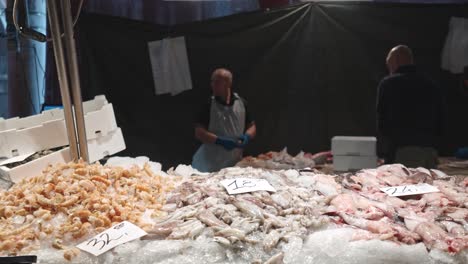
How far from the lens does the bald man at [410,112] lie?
354cm

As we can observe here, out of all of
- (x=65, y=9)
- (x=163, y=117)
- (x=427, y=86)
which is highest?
(x=65, y=9)

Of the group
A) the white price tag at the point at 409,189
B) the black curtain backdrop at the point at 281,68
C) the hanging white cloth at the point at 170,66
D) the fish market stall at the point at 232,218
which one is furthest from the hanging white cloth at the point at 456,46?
the white price tag at the point at 409,189

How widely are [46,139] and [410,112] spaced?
9.26 ft

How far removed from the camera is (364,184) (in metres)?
1.93

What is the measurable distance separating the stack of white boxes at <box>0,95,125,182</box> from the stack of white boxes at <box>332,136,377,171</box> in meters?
2.12

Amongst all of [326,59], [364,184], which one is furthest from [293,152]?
[364,184]

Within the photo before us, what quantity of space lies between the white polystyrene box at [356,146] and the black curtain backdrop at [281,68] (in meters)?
1.25

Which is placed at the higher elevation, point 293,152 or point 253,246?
point 253,246

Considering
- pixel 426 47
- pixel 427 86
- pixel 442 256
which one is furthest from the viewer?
pixel 426 47

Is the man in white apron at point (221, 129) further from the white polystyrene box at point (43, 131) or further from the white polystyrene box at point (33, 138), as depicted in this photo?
the white polystyrene box at point (33, 138)

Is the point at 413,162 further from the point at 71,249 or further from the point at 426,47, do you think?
the point at 71,249

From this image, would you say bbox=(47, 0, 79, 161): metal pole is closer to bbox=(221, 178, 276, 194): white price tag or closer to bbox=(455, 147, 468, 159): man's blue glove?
bbox=(221, 178, 276, 194): white price tag

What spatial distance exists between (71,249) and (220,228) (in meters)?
0.47

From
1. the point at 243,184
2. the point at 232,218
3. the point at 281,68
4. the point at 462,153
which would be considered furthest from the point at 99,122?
the point at 462,153
